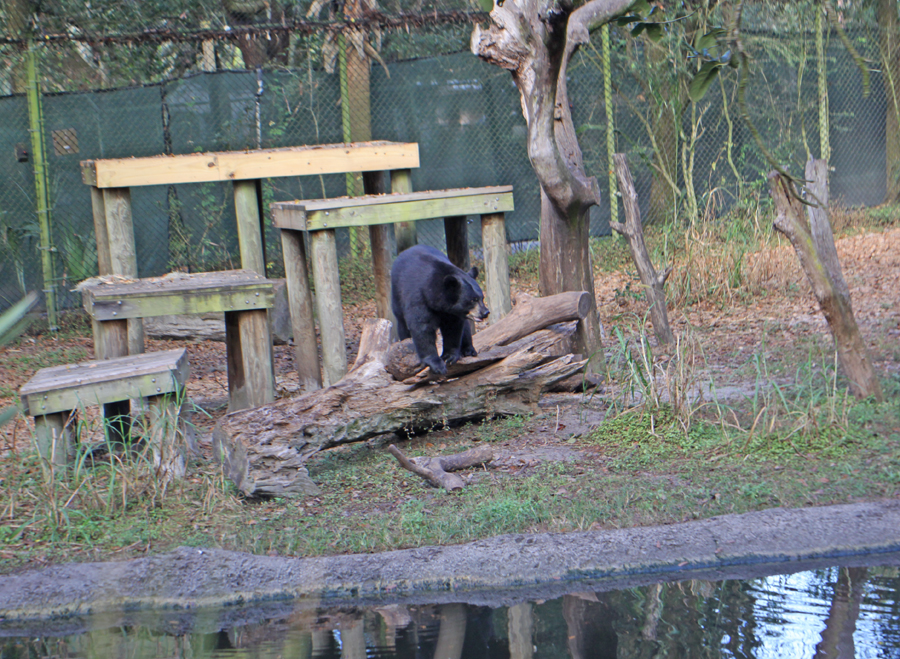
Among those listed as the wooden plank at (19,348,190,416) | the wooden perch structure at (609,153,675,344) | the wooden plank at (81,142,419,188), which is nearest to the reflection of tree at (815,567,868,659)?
the wooden plank at (19,348,190,416)

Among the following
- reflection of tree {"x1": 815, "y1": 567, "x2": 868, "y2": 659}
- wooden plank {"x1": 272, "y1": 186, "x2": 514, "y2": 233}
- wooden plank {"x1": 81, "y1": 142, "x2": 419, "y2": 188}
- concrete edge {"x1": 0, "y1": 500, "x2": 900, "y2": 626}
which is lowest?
reflection of tree {"x1": 815, "y1": 567, "x2": 868, "y2": 659}

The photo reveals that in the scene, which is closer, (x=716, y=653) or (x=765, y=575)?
(x=716, y=653)

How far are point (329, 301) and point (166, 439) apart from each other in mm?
1906

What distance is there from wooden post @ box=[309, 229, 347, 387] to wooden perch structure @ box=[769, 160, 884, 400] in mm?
3059

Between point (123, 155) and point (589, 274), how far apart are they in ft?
19.5

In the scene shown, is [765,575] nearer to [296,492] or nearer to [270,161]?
[296,492]

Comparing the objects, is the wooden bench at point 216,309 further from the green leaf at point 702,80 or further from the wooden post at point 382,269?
the green leaf at point 702,80

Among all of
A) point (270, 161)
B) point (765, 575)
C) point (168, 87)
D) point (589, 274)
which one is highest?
point (168, 87)

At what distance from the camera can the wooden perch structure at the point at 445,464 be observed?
4.29m

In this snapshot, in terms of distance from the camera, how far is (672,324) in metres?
7.63

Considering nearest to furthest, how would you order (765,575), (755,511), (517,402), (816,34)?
(765,575), (755,511), (517,402), (816,34)

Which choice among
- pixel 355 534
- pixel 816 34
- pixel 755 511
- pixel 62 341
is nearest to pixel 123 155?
pixel 62 341

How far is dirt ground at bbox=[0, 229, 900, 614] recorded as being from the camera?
549cm

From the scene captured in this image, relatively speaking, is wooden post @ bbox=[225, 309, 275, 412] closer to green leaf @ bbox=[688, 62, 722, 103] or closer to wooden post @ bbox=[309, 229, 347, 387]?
wooden post @ bbox=[309, 229, 347, 387]
